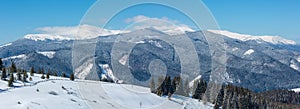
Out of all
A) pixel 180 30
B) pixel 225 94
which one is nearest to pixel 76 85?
pixel 225 94

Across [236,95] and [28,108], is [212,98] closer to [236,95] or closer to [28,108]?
[236,95]

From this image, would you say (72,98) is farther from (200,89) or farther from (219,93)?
(200,89)

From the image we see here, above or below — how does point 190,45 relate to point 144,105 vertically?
above

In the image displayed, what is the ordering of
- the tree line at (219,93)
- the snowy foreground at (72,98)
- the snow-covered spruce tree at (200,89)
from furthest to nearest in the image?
the snow-covered spruce tree at (200,89)
the tree line at (219,93)
the snowy foreground at (72,98)

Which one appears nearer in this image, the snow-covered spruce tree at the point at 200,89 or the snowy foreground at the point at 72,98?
the snowy foreground at the point at 72,98

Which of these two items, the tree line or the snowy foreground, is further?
the tree line

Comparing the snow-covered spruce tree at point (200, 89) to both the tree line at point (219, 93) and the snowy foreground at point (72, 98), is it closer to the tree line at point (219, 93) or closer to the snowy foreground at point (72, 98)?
the tree line at point (219, 93)

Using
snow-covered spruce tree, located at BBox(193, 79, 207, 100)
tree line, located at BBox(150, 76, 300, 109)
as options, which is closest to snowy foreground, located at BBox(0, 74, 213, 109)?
tree line, located at BBox(150, 76, 300, 109)

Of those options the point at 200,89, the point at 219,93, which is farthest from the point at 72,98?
the point at 200,89

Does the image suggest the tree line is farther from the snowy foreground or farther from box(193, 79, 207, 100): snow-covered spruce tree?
the snowy foreground

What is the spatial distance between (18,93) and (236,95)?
69.1 metres

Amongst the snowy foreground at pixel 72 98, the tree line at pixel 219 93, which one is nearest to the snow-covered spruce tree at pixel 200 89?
the tree line at pixel 219 93

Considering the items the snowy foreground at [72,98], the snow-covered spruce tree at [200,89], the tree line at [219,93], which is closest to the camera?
the snowy foreground at [72,98]

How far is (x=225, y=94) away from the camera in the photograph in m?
121
